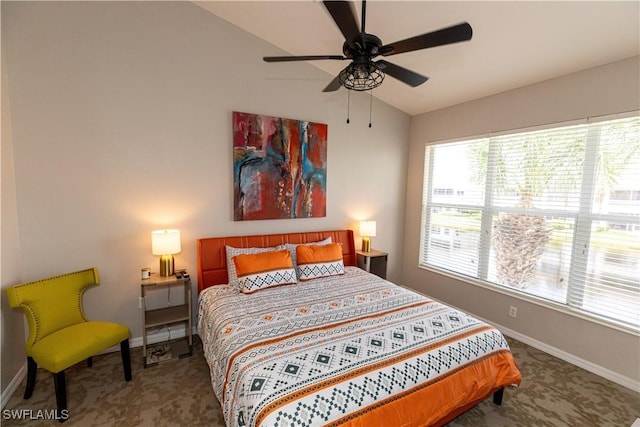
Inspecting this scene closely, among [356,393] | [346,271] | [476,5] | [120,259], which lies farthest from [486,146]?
[120,259]

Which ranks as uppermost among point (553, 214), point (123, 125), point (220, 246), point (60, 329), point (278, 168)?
point (123, 125)

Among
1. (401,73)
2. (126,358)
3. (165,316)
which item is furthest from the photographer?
(165,316)

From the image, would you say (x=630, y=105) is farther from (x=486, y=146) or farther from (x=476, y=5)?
(x=476, y=5)

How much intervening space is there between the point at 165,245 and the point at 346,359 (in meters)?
1.98

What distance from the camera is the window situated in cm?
245

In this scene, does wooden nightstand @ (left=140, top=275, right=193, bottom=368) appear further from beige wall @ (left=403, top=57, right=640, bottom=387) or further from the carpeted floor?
beige wall @ (left=403, top=57, right=640, bottom=387)

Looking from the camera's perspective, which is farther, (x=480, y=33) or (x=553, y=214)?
(x=553, y=214)

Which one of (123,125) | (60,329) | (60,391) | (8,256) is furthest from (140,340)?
(123,125)

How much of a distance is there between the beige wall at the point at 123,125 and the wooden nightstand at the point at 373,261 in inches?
45.8

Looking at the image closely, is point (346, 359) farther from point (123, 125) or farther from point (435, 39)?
point (123, 125)

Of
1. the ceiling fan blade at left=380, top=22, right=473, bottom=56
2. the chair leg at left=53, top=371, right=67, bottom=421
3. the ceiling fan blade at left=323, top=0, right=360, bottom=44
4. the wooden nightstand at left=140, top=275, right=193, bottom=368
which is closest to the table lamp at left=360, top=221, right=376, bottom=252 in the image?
the wooden nightstand at left=140, top=275, right=193, bottom=368

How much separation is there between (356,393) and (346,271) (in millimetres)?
1998

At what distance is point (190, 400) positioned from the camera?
217 cm

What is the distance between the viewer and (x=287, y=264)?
2.95 metres
